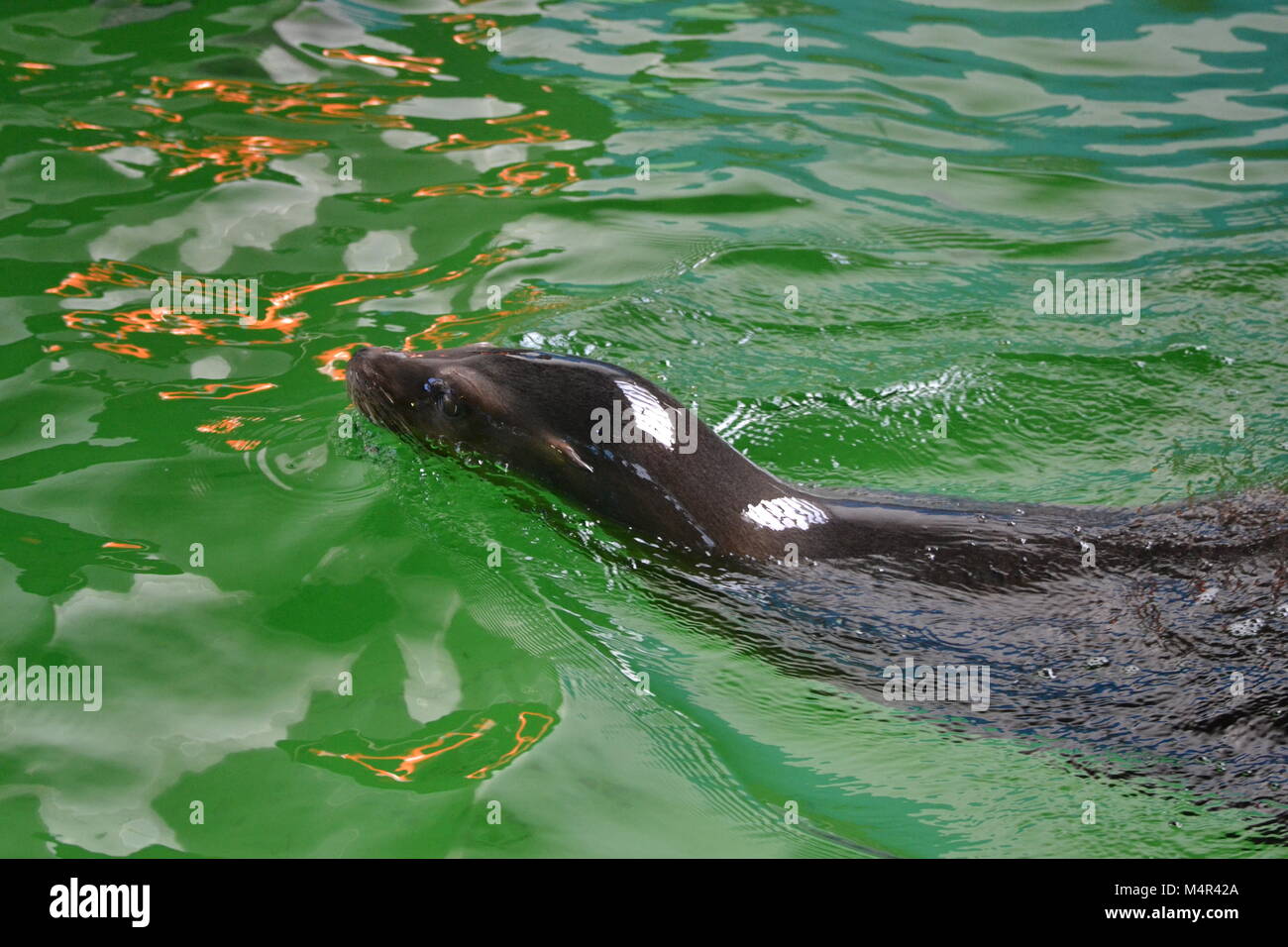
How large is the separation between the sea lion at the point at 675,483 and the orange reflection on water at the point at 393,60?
5607 mm

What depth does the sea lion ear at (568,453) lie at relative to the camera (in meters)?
4.39

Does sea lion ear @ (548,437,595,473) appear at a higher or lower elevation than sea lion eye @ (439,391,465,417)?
lower

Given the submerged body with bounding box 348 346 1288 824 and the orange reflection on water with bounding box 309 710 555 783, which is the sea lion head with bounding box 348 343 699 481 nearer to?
the submerged body with bounding box 348 346 1288 824

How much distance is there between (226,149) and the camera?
808cm

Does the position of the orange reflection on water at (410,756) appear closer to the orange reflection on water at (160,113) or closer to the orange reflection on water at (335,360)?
the orange reflection on water at (335,360)

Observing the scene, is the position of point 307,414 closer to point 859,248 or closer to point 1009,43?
point 859,248

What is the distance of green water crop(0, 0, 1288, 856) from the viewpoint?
3799 mm

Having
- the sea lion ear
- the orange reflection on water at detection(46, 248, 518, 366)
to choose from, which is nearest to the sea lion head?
the sea lion ear

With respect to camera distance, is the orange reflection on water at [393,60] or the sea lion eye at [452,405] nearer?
the sea lion eye at [452,405]

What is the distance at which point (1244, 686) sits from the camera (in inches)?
152

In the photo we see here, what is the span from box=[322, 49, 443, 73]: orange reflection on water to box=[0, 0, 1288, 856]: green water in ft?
0.12

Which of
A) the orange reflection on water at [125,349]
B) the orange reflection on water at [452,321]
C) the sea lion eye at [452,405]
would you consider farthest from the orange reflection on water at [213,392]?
the sea lion eye at [452,405]

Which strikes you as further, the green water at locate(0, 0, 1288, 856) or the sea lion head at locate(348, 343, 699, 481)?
the sea lion head at locate(348, 343, 699, 481)

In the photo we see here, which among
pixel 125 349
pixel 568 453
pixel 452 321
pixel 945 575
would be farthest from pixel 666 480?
pixel 125 349
